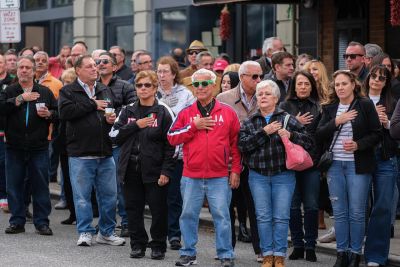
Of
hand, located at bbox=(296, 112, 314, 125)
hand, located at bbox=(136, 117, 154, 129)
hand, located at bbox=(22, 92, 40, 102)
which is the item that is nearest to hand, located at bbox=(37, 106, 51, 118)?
hand, located at bbox=(22, 92, 40, 102)

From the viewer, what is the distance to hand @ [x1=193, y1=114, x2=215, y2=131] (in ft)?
32.9

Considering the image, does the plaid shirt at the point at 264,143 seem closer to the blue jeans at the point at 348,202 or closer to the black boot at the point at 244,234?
the blue jeans at the point at 348,202

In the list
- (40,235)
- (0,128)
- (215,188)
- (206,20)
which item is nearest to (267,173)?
(215,188)

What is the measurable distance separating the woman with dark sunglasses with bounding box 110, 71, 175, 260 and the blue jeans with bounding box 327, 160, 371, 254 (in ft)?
5.55

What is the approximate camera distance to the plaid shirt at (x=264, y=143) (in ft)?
32.7

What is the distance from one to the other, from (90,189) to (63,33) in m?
16.9

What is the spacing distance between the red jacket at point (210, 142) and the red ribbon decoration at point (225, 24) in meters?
11.4

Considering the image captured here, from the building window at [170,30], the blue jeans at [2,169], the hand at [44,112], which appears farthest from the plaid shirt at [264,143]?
the building window at [170,30]

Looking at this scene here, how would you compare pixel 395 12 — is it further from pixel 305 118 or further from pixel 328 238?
pixel 305 118

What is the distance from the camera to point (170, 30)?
23.7 metres

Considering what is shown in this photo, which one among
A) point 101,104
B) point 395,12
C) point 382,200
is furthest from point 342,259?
point 395,12

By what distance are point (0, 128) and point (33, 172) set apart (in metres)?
1.32

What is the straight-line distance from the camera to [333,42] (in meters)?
18.9

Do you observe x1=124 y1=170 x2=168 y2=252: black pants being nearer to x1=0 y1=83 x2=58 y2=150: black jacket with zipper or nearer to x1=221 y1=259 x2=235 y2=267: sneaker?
x1=221 y1=259 x2=235 y2=267: sneaker
